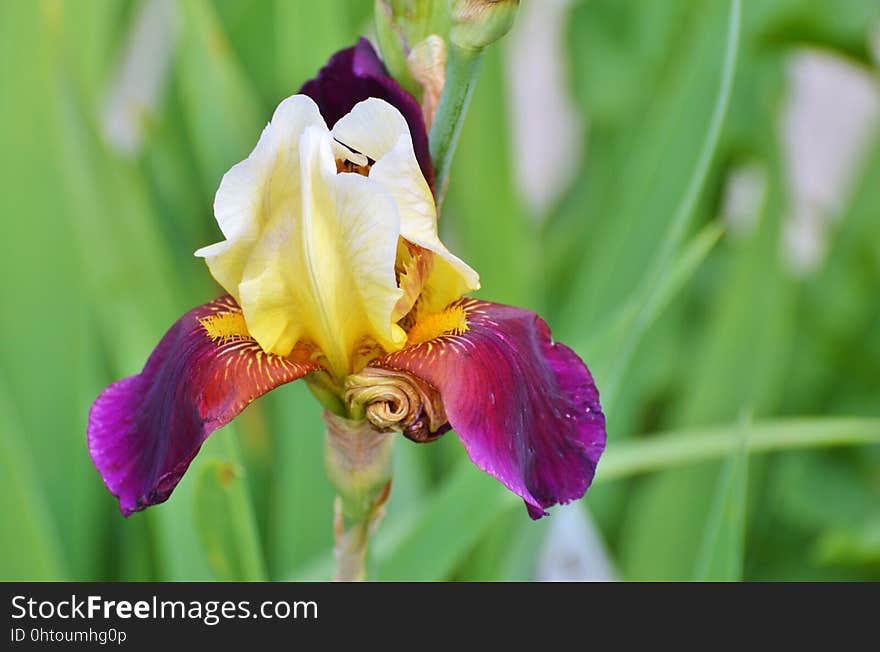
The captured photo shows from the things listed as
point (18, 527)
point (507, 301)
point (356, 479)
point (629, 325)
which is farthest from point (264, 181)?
point (507, 301)

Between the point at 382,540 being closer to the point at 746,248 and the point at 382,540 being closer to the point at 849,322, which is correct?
the point at 746,248

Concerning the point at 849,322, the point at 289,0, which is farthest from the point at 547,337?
the point at 849,322

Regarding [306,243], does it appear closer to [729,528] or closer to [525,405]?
[525,405]

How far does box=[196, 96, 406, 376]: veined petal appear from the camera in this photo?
38cm

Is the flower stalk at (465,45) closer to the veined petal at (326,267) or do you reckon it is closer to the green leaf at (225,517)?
the veined petal at (326,267)

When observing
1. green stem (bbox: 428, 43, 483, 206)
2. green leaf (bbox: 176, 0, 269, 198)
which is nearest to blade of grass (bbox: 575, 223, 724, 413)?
green stem (bbox: 428, 43, 483, 206)

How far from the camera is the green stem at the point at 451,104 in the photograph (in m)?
0.38

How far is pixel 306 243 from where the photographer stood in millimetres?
386

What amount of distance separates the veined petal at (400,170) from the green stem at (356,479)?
8cm

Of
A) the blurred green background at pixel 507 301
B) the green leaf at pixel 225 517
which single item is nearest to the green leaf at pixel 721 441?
the blurred green background at pixel 507 301

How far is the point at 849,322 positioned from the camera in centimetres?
101

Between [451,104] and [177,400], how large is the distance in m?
0.16

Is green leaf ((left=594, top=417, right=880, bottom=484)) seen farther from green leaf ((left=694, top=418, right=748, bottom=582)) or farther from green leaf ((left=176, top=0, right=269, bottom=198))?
green leaf ((left=176, top=0, right=269, bottom=198))

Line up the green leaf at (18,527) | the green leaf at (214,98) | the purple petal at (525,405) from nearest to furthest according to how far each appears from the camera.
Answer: the purple petal at (525,405)
the green leaf at (18,527)
the green leaf at (214,98)
